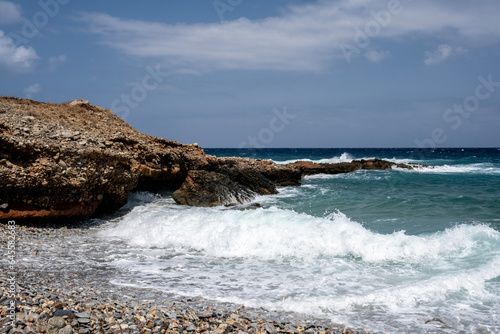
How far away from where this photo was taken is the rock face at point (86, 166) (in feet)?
28.6

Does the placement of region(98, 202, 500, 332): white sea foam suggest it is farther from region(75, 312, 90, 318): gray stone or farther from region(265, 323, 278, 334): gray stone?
region(75, 312, 90, 318): gray stone

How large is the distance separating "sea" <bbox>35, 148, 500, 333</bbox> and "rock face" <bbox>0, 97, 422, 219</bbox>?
A: 44.0 inches

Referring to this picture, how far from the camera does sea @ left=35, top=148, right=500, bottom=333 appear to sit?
491 cm

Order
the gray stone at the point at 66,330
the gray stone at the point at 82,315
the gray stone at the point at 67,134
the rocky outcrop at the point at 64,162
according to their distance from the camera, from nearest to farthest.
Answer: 1. the gray stone at the point at 66,330
2. the gray stone at the point at 82,315
3. the rocky outcrop at the point at 64,162
4. the gray stone at the point at 67,134

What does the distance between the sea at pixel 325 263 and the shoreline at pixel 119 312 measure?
11.2 inches

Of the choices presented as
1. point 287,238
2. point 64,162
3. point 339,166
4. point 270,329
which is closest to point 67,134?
point 64,162

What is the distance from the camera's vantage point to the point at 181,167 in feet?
46.8

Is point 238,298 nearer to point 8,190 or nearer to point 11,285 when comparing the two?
point 11,285

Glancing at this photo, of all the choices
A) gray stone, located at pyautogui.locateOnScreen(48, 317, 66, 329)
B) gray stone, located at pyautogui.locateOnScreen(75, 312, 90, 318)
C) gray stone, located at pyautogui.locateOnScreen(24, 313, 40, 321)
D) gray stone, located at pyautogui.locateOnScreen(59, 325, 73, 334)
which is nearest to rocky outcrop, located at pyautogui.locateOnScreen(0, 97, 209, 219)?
gray stone, located at pyautogui.locateOnScreen(24, 313, 40, 321)

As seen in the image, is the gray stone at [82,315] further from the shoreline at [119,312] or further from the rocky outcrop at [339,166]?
the rocky outcrop at [339,166]

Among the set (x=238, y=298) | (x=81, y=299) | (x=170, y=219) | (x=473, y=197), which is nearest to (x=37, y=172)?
(x=170, y=219)

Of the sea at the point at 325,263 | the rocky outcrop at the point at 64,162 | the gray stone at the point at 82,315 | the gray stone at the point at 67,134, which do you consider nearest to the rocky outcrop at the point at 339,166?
the rocky outcrop at the point at 64,162

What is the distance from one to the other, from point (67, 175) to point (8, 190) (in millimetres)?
1311

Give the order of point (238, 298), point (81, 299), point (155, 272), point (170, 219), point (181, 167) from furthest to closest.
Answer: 1. point (181, 167)
2. point (170, 219)
3. point (155, 272)
4. point (238, 298)
5. point (81, 299)
